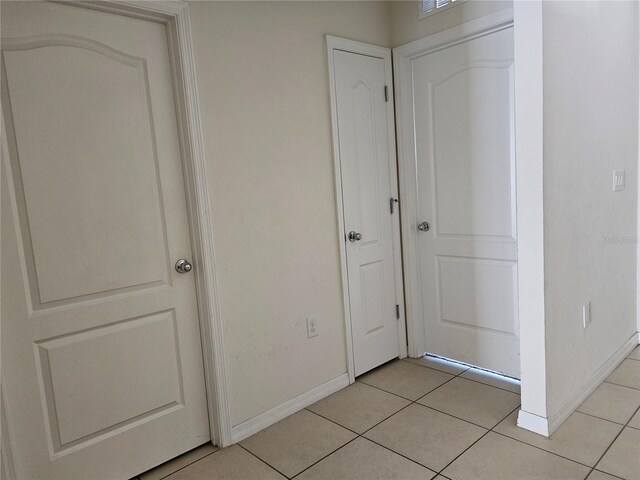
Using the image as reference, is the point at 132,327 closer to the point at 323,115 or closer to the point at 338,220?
the point at 338,220

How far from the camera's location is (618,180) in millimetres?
2691

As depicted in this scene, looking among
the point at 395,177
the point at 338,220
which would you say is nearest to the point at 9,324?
the point at 338,220

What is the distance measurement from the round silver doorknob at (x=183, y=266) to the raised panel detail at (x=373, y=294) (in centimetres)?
115

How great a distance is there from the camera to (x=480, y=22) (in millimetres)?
2529

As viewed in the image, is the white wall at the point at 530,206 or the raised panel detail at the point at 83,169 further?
the white wall at the point at 530,206

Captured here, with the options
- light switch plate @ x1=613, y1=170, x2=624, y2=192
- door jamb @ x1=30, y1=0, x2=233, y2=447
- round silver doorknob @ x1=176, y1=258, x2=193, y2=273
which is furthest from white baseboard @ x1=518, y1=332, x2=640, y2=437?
round silver doorknob @ x1=176, y1=258, x2=193, y2=273

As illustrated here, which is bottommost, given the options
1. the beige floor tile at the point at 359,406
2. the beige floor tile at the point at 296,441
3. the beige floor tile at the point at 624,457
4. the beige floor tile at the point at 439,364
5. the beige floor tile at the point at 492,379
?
the beige floor tile at the point at 439,364

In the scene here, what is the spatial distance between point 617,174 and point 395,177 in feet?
4.27

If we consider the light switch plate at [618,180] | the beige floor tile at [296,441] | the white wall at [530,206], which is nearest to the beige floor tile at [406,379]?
the beige floor tile at [296,441]

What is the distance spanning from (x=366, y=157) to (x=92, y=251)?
1660mm

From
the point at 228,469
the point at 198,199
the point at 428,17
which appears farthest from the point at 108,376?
the point at 428,17

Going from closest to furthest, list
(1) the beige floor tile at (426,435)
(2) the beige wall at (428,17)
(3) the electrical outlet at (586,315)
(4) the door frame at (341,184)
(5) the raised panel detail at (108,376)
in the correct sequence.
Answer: (5) the raised panel detail at (108,376)
(1) the beige floor tile at (426,435)
(3) the electrical outlet at (586,315)
(2) the beige wall at (428,17)
(4) the door frame at (341,184)

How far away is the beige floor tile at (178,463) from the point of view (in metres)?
2.02

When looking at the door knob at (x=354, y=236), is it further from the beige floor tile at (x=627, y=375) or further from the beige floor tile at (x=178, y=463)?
the beige floor tile at (x=627, y=375)
